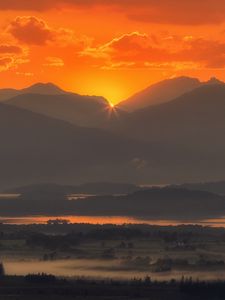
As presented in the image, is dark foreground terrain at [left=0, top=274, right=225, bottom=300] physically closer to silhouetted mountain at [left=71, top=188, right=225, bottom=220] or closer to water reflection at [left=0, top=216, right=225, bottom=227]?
water reflection at [left=0, top=216, right=225, bottom=227]

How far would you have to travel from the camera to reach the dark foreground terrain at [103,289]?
8119 cm

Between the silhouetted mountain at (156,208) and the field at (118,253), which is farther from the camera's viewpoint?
the silhouetted mountain at (156,208)

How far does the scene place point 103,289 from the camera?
83938mm

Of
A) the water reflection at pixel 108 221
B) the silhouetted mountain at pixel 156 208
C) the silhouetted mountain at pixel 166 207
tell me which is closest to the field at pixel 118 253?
A: the water reflection at pixel 108 221

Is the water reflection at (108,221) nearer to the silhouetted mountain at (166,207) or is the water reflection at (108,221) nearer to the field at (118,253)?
the silhouetted mountain at (166,207)

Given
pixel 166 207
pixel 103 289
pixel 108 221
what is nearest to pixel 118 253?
pixel 103 289

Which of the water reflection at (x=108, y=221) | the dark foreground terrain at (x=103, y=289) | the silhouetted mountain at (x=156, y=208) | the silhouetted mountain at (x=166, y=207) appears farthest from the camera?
the silhouetted mountain at (x=156, y=208)

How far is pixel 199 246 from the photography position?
114812 mm

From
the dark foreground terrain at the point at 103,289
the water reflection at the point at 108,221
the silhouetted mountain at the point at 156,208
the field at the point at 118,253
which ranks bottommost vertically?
the dark foreground terrain at the point at 103,289

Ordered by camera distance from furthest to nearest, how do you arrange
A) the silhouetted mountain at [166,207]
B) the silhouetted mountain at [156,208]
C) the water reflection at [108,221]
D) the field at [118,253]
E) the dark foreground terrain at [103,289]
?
1. the silhouetted mountain at [156,208]
2. the silhouetted mountain at [166,207]
3. the water reflection at [108,221]
4. the field at [118,253]
5. the dark foreground terrain at [103,289]

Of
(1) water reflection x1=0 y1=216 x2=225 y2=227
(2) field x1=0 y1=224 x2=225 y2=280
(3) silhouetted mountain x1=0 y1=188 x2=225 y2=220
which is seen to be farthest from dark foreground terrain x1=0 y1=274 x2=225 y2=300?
(3) silhouetted mountain x1=0 y1=188 x2=225 y2=220

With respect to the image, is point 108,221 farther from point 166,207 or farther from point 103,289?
point 103,289

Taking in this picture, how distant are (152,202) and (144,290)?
113 m

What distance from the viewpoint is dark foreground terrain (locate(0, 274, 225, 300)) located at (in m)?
81.2
